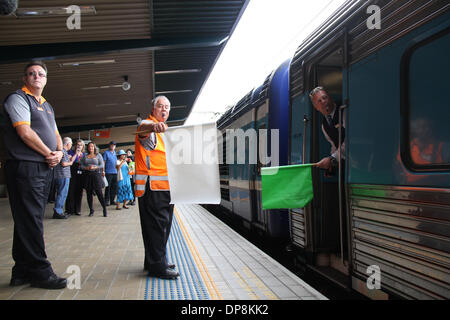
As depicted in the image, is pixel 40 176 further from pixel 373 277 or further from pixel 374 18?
pixel 374 18

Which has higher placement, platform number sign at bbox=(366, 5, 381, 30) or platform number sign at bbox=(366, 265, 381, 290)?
platform number sign at bbox=(366, 5, 381, 30)

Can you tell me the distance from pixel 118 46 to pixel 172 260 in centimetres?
746

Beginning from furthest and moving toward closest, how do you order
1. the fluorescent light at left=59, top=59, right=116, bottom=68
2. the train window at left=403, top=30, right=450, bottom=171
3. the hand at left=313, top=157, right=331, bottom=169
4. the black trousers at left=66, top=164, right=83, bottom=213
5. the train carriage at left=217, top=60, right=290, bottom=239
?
the fluorescent light at left=59, top=59, right=116, bottom=68, the black trousers at left=66, top=164, right=83, bottom=213, the train carriage at left=217, top=60, right=290, bottom=239, the hand at left=313, top=157, right=331, bottom=169, the train window at left=403, top=30, right=450, bottom=171

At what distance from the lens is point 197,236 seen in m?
6.63

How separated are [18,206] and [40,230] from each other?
1.01 ft

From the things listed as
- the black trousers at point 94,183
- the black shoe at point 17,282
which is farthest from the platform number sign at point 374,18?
the black trousers at point 94,183

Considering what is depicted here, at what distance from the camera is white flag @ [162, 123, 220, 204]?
3875 mm

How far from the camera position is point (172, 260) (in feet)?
15.8

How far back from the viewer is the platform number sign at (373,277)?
10.0 ft

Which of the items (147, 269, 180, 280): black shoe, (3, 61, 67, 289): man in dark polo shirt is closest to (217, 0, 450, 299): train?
(147, 269, 180, 280): black shoe

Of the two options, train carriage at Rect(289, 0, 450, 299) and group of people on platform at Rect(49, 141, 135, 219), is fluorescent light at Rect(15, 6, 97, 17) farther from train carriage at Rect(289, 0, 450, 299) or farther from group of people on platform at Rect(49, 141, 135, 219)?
train carriage at Rect(289, 0, 450, 299)

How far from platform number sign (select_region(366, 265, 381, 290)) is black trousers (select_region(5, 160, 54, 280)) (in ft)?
9.71

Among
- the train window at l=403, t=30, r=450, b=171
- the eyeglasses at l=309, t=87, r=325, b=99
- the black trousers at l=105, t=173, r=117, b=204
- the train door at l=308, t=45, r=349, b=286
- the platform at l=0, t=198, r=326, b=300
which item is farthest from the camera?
the black trousers at l=105, t=173, r=117, b=204

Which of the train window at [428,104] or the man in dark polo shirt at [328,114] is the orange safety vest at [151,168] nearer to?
the man in dark polo shirt at [328,114]
